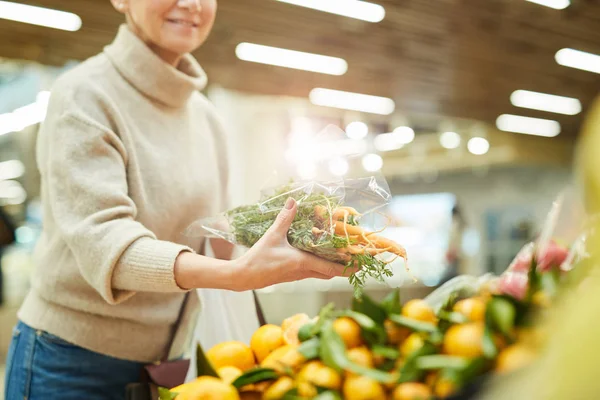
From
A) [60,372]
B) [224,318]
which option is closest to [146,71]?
[224,318]

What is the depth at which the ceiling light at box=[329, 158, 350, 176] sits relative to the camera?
1.20m

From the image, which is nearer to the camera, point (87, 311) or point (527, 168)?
point (87, 311)

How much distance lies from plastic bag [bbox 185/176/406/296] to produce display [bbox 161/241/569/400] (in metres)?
0.11

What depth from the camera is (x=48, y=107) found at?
134 centimetres

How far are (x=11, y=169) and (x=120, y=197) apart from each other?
4954mm

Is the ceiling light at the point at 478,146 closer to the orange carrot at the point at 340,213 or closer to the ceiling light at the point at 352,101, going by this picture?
the ceiling light at the point at 352,101

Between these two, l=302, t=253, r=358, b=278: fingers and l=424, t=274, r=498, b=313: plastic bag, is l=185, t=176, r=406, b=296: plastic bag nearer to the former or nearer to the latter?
l=302, t=253, r=358, b=278: fingers

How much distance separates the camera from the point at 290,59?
6.53 metres

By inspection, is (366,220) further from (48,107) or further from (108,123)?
(48,107)

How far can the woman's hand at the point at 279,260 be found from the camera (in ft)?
3.38

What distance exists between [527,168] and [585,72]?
5884 millimetres

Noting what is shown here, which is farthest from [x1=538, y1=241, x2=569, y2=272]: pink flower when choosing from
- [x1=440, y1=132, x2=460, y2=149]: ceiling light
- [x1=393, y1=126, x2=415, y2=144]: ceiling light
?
[x1=440, y1=132, x2=460, y2=149]: ceiling light

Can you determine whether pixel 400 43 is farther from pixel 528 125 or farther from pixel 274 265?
pixel 274 265

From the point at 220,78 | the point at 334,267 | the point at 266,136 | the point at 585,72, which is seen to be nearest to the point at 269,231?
the point at 334,267
